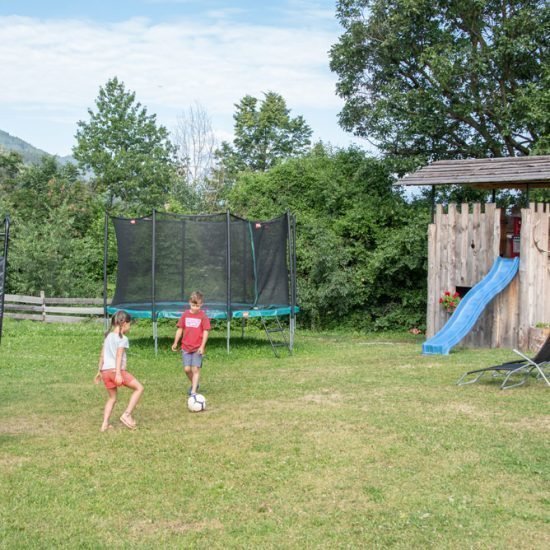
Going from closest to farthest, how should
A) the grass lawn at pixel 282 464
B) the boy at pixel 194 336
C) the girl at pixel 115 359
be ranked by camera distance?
the grass lawn at pixel 282 464, the girl at pixel 115 359, the boy at pixel 194 336

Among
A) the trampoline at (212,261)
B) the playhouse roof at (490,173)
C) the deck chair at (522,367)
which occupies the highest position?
the playhouse roof at (490,173)

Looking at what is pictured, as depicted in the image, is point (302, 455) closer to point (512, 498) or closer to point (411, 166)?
point (512, 498)

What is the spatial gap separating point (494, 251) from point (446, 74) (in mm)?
5988

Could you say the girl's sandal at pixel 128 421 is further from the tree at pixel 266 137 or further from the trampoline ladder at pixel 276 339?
the tree at pixel 266 137

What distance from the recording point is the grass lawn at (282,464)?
495 centimetres

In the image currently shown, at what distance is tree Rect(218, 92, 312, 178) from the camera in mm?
41438

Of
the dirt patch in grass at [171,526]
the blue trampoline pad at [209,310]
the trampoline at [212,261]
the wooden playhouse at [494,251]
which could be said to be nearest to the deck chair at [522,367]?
the wooden playhouse at [494,251]

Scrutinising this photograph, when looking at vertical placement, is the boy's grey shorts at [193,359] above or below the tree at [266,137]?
below

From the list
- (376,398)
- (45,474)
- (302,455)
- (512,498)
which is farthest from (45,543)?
(376,398)

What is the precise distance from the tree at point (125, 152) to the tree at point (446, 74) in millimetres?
19149

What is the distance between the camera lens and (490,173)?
16.3m

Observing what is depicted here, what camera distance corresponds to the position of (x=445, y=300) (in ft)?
54.2

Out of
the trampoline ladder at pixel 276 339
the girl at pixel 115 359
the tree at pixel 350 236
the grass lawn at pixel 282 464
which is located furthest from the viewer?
the tree at pixel 350 236

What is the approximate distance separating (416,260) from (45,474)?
606 inches
